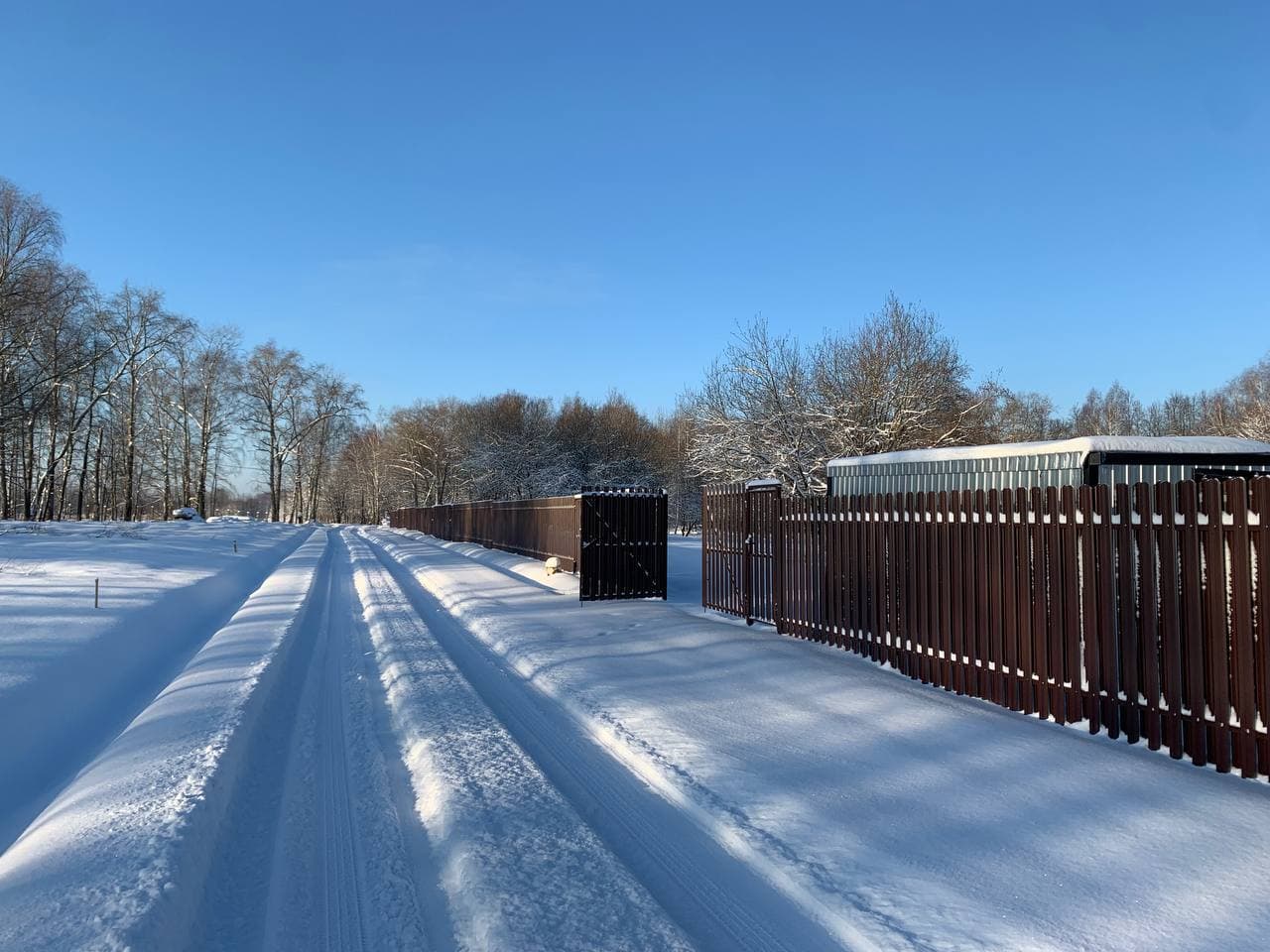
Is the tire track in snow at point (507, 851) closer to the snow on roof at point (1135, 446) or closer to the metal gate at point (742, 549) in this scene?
the metal gate at point (742, 549)

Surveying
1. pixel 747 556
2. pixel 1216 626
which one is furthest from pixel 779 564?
pixel 1216 626

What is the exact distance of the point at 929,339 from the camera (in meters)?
24.1

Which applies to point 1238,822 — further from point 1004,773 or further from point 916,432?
point 916,432

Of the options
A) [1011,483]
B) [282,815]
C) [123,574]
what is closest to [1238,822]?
[282,815]

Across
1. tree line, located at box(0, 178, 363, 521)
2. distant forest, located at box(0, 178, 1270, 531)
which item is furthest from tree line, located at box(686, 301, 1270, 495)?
tree line, located at box(0, 178, 363, 521)

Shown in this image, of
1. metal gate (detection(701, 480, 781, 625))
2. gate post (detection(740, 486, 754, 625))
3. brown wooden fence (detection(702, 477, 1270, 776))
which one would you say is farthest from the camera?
gate post (detection(740, 486, 754, 625))

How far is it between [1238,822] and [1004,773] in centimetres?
117

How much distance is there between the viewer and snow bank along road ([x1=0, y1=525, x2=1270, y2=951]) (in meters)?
3.21

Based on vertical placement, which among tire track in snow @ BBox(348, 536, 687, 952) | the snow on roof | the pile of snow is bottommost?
tire track in snow @ BBox(348, 536, 687, 952)

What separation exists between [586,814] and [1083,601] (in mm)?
3926

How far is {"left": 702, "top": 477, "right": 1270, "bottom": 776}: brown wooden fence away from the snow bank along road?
312 millimetres

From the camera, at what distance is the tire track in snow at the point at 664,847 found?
3.21 metres

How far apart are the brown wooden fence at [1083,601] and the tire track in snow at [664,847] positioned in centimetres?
322

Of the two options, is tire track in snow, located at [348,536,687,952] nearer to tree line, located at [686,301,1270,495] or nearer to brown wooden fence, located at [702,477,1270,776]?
brown wooden fence, located at [702,477,1270,776]
